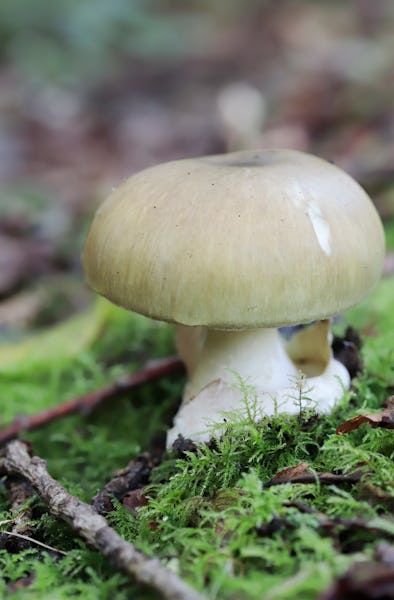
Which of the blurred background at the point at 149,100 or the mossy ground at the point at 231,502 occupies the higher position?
the blurred background at the point at 149,100

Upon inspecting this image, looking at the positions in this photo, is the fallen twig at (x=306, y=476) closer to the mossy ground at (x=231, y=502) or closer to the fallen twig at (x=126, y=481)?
the mossy ground at (x=231, y=502)

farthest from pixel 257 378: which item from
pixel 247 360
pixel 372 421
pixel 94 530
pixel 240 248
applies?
pixel 94 530

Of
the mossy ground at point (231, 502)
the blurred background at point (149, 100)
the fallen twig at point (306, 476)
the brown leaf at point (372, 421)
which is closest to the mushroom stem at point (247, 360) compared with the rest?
the mossy ground at point (231, 502)

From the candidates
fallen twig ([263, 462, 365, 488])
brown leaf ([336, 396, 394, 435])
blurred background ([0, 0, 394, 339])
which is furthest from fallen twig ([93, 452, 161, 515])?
blurred background ([0, 0, 394, 339])

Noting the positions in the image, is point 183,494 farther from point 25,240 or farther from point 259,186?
point 25,240

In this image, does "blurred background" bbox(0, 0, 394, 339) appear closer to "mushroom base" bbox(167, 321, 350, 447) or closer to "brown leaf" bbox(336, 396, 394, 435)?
"mushroom base" bbox(167, 321, 350, 447)

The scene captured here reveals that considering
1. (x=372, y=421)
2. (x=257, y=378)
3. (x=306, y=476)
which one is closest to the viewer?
(x=306, y=476)

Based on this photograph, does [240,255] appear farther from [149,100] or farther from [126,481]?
[149,100]
